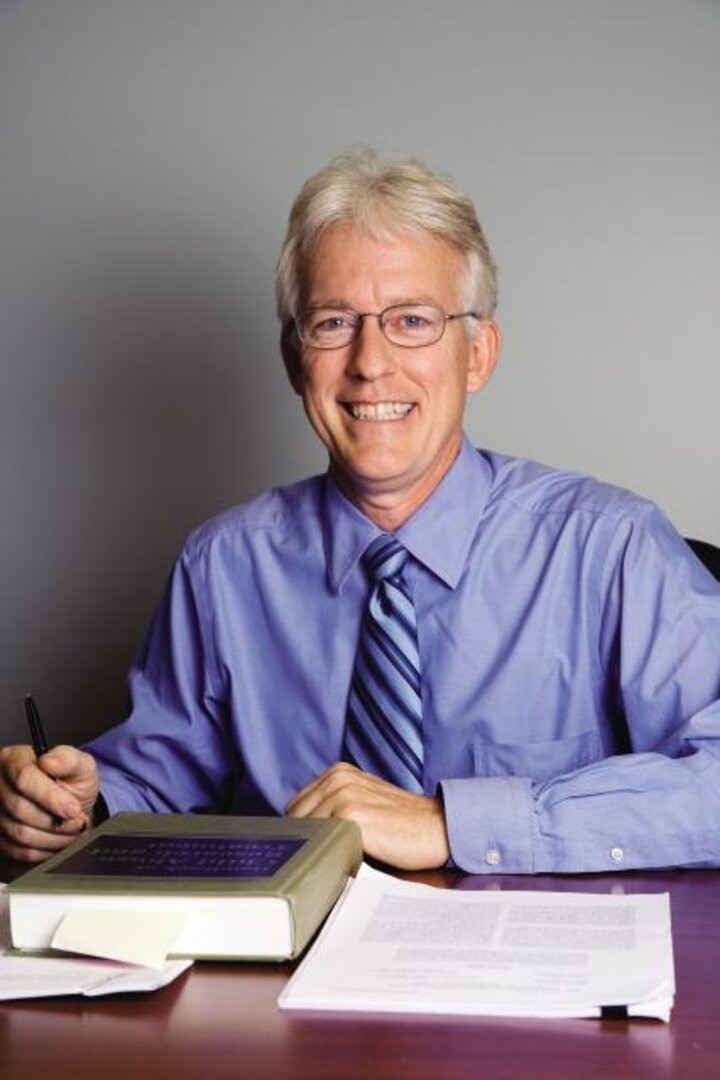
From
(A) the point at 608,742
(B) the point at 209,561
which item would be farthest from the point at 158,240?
(A) the point at 608,742

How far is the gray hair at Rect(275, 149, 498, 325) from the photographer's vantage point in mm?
1965

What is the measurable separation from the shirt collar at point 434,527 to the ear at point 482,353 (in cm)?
16

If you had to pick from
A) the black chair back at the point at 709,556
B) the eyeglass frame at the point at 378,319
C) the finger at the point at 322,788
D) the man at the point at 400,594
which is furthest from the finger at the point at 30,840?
the black chair back at the point at 709,556

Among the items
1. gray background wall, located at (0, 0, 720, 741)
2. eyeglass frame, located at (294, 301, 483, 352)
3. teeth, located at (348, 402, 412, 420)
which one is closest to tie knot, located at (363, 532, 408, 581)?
teeth, located at (348, 402, 412, 420)

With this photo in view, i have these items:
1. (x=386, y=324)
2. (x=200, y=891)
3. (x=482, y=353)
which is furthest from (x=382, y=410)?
(x=200, y=891)

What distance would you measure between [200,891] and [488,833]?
41 cm

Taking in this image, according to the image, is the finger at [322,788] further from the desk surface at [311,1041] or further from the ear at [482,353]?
the ear at [482,353]

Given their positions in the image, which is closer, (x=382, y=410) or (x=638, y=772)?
(x=638, y=772)

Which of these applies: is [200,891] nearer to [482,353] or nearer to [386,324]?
[386,324]

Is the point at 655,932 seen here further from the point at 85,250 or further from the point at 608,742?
the point at 85,250

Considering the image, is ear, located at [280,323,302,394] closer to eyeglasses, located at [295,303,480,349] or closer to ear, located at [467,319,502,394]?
eyeglasses, located at [295,303,480,349]

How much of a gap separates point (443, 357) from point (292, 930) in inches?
41.8

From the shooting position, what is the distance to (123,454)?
9.82 ft

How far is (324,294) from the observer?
1970mm
